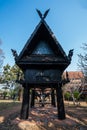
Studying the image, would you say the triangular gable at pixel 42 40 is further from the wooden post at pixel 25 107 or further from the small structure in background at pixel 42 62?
the wooden post at pixel 25 107

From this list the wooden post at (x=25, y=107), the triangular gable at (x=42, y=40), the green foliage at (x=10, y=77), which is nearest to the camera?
the wooden post at (x=25, y=107)

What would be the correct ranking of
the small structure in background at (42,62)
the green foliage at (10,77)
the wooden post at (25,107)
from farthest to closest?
the green foliage at (10,77), the small structure in background at (42,62), the wooden post at (25,107)

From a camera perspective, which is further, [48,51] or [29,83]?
[48,51]

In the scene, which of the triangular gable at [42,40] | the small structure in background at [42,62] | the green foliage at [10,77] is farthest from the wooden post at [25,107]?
the green foliage at [10,77]

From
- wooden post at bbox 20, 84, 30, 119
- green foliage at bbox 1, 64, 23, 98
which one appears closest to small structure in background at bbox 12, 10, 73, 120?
wooden post at bbox 20, 84, 30, 119

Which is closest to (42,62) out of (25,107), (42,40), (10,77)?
(42,40)

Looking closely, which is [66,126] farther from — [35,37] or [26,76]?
[35,37]

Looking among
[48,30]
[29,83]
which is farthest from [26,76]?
[48,30]

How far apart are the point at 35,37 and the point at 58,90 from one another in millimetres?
4370

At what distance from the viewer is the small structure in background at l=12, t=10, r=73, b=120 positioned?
12281 mm

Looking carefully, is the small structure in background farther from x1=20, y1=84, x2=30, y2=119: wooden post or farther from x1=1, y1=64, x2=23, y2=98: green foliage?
x1=1, y1=64, x2=23, y2=98: green foliage

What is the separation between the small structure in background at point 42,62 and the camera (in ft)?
40.3

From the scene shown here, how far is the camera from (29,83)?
12.4 metres

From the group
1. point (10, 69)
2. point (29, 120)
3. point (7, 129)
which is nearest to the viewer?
point (7, 129)
